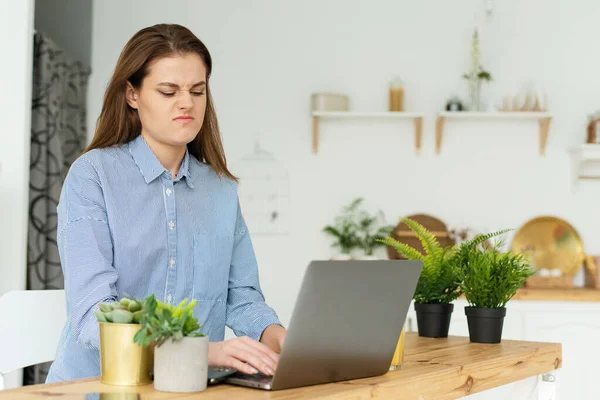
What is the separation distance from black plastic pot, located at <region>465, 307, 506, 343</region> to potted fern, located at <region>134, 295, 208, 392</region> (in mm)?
840

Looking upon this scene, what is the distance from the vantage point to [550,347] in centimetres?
171

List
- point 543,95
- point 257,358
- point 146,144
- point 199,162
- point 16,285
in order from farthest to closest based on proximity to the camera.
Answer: point 543,95, point 16,285, point 199,162, point 146,144, point 257,358

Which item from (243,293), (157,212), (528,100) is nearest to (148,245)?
(157,212)

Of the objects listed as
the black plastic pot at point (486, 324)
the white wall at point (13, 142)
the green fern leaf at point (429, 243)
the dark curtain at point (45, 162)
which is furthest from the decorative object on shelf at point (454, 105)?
the black plastic pot at point (486, 324)

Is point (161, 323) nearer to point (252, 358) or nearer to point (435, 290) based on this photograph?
point (252, 358)

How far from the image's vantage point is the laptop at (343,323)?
109 centimetres

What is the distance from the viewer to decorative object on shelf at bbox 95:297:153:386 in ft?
3.56

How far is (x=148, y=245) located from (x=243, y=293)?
0.79ft

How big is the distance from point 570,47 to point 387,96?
0.99 metres

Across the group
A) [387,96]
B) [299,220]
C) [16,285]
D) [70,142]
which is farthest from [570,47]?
[16,285]

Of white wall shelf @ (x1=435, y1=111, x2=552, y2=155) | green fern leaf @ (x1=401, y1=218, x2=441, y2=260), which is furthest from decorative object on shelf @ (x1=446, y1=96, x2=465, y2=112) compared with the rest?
green fern leaf @ (x1=401, y1=218, x2=441, y2=260)

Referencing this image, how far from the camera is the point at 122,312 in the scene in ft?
3.57

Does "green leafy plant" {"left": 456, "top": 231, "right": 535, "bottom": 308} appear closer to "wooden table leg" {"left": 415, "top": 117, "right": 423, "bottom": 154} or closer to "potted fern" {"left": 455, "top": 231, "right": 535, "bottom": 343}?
"potted fern" {"left": 455, "top": 231, "right": 535, "bottom": 343}

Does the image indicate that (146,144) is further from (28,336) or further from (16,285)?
(16,285)
